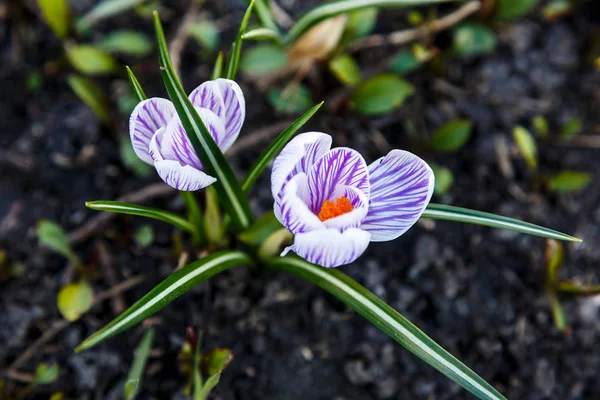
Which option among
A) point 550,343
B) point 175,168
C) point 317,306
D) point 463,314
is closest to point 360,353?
point 317,306

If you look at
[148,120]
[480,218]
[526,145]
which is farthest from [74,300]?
[526,145]

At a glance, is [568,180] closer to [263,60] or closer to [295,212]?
[263,60]

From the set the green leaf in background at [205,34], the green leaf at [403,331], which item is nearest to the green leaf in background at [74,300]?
the green leaf at [403,331]

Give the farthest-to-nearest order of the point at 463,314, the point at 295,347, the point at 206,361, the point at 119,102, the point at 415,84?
the point at 415,84
the point at 119,102
the point at 463,314
the point at 295,347
the point at 206,361

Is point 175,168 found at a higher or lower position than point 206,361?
higher

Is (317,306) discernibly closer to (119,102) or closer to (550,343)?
(550,343)
